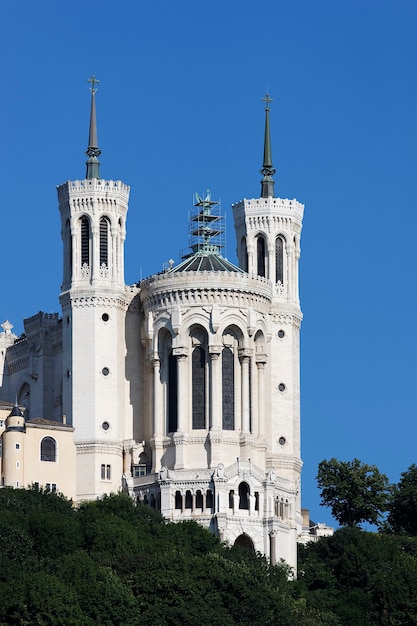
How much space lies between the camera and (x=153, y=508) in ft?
520

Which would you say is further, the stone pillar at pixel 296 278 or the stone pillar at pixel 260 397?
the stone pillar at pixel 296 278

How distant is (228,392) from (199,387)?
2.00 m

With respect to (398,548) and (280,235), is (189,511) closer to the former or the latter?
(398,548)

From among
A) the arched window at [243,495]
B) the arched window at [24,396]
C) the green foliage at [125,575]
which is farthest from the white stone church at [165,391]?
the green foliage at [125,575]

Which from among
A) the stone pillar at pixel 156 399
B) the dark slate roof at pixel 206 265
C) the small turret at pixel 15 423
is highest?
the dark slate roof at pixel 206 265

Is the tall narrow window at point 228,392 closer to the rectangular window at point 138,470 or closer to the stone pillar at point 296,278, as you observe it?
the rectangular window at point 138,470

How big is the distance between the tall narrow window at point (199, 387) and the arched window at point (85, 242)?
33.3 feet

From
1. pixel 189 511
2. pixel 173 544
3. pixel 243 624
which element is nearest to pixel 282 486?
pixel 189 511

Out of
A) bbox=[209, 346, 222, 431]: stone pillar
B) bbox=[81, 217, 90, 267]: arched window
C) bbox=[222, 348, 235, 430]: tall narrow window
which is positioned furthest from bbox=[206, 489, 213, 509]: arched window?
bbox=[81, 217, 90, 267]: arched window

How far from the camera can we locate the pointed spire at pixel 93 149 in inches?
6624

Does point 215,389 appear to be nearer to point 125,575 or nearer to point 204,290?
point 204,290

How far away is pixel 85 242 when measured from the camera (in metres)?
165

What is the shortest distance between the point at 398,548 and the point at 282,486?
32.2ft

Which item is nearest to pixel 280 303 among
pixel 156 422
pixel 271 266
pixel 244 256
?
pixel 271 266
